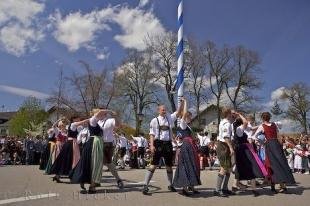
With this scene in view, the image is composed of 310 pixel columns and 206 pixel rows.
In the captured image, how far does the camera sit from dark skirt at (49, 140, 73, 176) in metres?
12.3

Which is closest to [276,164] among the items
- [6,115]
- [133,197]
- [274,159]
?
[274,159]

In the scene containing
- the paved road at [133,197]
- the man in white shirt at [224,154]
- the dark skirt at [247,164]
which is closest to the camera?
the paved road at [133,197]

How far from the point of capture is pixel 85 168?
9.76 meters

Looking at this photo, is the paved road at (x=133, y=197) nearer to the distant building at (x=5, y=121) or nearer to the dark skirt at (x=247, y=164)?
the dark skirt at (x=247, y=164)

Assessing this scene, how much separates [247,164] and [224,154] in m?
0.73

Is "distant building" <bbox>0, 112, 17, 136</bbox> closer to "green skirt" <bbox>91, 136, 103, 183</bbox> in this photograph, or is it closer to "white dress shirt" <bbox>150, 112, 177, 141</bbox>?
"green skirt" <bbox>91, 136, 103, 183</bbox>

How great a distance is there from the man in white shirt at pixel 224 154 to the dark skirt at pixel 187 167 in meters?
0.52

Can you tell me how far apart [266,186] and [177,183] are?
3.05 m

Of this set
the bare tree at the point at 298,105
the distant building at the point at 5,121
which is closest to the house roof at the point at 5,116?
the distant building at the point at 5,121

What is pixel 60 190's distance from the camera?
1022 centimetres

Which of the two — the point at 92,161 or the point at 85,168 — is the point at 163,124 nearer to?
the point at 92,161

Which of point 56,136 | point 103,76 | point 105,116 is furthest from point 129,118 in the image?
point 105,116

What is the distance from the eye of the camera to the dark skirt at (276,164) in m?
9.94

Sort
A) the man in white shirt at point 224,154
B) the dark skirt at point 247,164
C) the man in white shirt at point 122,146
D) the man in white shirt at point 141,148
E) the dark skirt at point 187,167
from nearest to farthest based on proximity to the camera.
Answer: the dark skirt at point 187,167 → the man in white shirt at point 224,154 → the dark skirt at point 247,164 → the man in white shirt at point 122,146 → the man in white shirt at point 141,148
